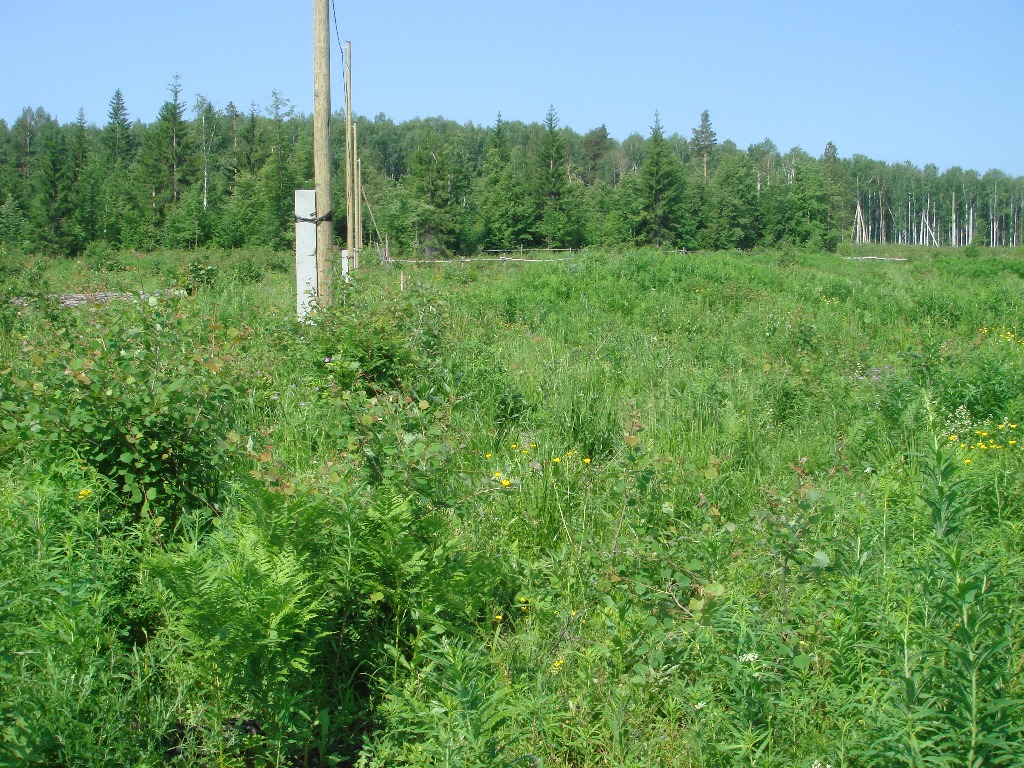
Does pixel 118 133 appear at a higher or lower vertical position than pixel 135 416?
higher

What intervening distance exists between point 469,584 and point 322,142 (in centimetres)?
643

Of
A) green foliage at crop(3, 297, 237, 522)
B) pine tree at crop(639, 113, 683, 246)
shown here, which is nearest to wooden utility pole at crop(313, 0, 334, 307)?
green foliage at crop(3, 297, 237, 522)

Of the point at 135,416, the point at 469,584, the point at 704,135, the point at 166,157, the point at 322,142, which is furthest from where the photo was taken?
the point at 704,135

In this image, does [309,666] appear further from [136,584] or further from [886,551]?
[886,551]

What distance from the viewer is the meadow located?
2508mm

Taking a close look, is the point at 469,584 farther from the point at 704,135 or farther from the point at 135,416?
the point at 704,135

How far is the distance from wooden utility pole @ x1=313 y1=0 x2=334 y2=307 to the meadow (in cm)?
251

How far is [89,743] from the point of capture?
8.07 feet

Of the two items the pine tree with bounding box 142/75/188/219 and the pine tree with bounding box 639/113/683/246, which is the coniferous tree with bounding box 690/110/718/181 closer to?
the pine tree with bounding box 639/113/683/246

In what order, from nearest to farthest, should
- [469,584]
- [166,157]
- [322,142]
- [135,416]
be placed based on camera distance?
[469,584] < [135,416] < [322,142] < [166,157]

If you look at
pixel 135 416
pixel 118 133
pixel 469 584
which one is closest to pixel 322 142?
pixel 135 416

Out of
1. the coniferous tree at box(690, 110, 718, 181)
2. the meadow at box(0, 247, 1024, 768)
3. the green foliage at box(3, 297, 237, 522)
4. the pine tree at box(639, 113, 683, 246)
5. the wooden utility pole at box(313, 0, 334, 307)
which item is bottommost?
the meadow at box(0, 247, 1024, 768)

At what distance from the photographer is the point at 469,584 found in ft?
10.6

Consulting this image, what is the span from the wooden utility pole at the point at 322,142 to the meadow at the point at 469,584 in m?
2.51
